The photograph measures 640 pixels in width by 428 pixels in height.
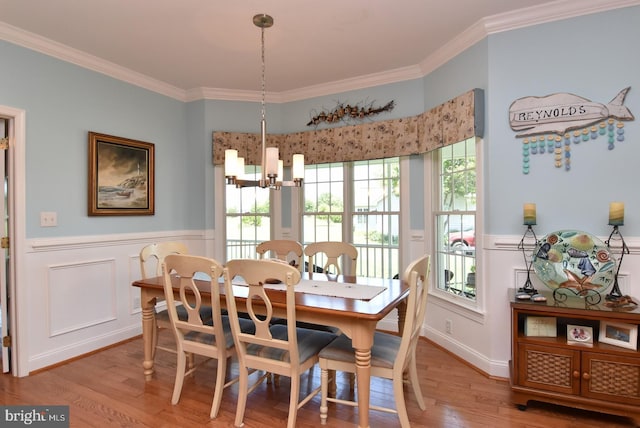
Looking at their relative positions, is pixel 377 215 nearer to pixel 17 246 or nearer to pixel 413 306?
pixel 413 306

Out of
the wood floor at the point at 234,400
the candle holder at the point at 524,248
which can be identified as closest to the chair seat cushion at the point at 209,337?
the wood floor at the point at 234,400

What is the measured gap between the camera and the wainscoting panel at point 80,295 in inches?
122

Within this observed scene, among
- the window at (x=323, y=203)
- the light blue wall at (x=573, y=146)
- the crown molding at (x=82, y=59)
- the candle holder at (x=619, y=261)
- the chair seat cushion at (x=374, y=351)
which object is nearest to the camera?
the chair seat cushion at (x=374, y=351)

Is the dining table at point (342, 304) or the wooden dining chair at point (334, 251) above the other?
the wooden dining chair at point (334, 251)

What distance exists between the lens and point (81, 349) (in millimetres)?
3271

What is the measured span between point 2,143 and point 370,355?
10.7 feet

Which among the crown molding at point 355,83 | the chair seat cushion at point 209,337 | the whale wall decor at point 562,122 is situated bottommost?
the chair seat cushion at point 209,337

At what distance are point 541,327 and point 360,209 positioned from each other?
7.13 ft

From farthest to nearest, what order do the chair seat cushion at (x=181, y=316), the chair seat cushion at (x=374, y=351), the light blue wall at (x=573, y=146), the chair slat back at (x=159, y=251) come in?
the chair slat back at (x=159, y=251) < the chair seat cushion at (x=181, y=316) < the light blue wall at (x=573, y=146) < the chair seat cushion at (x=374, y=351)

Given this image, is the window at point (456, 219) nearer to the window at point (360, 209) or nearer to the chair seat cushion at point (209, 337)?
the window at point (360, 209)

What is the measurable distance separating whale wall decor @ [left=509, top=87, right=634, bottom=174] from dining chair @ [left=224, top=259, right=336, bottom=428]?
2.02 m

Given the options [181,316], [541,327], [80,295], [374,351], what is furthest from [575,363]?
[80,295]

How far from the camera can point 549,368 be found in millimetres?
2285

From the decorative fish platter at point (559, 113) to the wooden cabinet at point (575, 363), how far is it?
122 cm
